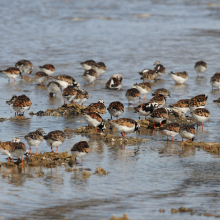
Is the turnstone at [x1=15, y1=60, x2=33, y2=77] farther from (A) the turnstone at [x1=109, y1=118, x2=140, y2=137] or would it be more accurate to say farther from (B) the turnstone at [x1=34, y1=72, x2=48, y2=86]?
(A) the turnstone at [x1=109, y1=118, x2=140, y2=137]

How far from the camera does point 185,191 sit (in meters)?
11.4

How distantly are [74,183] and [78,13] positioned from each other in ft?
168

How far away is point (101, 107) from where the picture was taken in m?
18.5

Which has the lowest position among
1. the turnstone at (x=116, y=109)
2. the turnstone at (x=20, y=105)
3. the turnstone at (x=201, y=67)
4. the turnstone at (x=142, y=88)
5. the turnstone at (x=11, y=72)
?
the turnstone at (x=116, y=109)

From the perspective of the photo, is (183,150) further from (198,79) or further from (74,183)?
(198,79)

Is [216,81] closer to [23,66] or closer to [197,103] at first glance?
[197,103]

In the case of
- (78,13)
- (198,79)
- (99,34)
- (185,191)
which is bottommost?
(185,191)

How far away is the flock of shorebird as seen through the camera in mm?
13766

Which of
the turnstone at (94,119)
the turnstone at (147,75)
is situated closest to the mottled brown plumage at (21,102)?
the turnstone at (94,119)

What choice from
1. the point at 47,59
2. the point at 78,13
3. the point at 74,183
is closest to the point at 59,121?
the point at 74,183

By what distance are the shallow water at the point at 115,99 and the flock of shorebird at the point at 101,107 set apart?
22.4 inches

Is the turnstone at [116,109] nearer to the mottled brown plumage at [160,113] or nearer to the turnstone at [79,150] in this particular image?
the mottled brown plumage at [160,113]

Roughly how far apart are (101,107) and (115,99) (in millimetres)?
4441

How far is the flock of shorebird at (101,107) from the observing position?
13766mm
